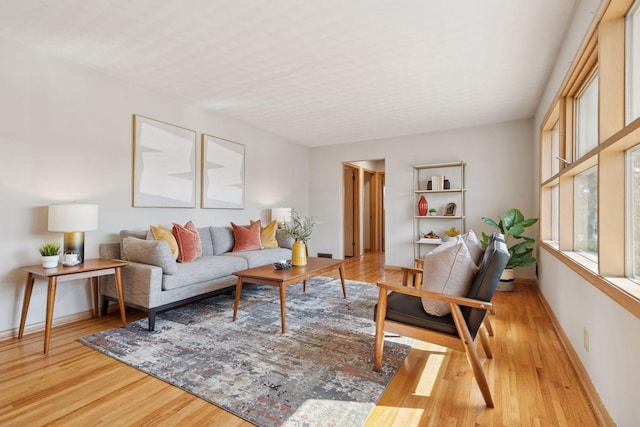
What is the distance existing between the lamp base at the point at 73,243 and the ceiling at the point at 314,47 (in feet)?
5.40

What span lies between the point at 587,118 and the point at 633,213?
1.28m

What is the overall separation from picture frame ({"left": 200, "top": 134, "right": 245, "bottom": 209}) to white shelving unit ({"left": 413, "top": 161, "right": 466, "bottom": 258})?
300 centimetres

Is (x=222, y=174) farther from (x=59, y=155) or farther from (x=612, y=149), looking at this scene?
(x=612, y=149)

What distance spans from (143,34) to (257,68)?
3.26ft

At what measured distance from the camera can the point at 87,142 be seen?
3.17m

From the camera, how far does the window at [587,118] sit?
228cm

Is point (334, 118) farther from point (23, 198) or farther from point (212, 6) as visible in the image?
point (23, 198)

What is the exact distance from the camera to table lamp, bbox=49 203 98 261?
2.66 m

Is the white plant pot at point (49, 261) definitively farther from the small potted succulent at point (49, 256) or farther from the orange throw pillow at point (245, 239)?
the orange throw pillow at point (245, 239)

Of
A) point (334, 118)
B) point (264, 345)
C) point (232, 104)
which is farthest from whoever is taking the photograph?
point (334, 118)

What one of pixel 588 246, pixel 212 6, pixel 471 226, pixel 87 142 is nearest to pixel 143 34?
pixel 212 6

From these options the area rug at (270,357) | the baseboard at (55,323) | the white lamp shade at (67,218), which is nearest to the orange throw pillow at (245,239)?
the area rug at (270,357)

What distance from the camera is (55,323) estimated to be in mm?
2885

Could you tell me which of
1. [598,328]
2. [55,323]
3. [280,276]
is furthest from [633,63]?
[55,323]
